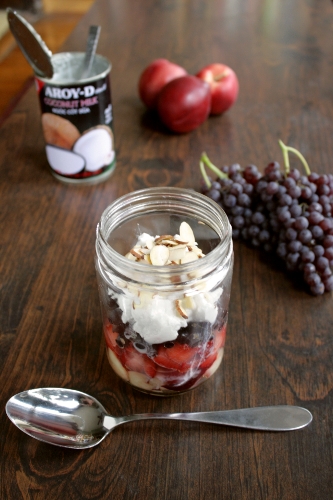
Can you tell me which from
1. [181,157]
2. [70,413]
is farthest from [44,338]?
[181,157]

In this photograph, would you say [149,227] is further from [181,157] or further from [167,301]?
[181,157]

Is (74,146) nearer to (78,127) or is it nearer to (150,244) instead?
(78,127)

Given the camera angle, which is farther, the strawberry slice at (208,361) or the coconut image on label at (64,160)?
the coconut image on label at (64,160)

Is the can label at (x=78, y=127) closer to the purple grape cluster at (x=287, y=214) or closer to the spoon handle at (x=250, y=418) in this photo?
the purple grape cluster at (x=287, y=214)

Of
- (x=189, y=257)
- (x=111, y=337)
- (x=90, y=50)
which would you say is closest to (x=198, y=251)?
(x=189, y=257)

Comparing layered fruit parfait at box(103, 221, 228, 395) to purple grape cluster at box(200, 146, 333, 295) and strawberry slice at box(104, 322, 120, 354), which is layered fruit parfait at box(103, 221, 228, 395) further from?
purple grape cluster at box(200, 146, 333, 295)

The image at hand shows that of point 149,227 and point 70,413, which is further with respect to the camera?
point 149,227

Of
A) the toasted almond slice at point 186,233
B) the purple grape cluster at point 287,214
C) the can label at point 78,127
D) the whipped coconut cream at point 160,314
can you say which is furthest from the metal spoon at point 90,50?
the whipped coconut cream at point 160,314
